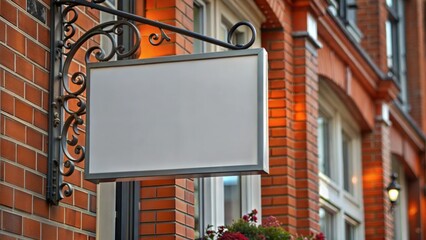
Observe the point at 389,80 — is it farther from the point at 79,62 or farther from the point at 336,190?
the point at 79,62

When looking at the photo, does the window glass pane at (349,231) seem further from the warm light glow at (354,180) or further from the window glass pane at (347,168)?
the warm light glow at (354,180)

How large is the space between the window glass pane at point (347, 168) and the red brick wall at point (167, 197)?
22.4 ft

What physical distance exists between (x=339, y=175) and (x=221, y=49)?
4.41 metres

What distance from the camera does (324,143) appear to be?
47.4 ft

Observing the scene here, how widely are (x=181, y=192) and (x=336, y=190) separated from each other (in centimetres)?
608

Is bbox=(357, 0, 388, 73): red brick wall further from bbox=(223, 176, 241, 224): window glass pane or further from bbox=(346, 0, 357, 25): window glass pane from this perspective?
bbox=(223, 176, 241, 224): window glass pane

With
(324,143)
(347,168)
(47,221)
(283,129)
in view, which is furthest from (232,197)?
(347,168)

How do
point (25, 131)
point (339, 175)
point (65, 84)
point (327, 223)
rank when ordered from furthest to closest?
point (339, 175) < point (327, 223) < point (65, 84) < point (25, 131)

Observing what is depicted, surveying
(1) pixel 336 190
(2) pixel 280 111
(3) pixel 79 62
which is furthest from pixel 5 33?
(1) pixel 336 190

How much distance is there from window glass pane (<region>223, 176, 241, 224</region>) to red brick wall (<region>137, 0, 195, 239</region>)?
6.89ft

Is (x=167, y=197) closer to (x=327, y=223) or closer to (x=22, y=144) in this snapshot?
(x=22, y=144)

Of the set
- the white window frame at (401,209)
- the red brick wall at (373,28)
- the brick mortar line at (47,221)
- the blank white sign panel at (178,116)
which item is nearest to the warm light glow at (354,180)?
the red brick wall at (373,28)

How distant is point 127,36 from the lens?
27.5 ft

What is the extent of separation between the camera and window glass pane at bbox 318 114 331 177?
14.3 meters
